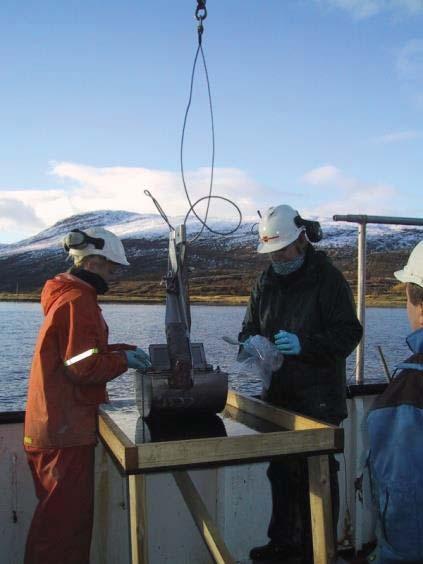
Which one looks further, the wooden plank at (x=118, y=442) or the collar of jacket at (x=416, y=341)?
the wooden plank at (x=118, y=442)

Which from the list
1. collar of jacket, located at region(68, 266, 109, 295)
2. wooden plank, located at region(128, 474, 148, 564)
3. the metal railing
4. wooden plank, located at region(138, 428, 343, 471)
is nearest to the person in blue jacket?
wooden plank, located at region(138, 428, 343, 471)

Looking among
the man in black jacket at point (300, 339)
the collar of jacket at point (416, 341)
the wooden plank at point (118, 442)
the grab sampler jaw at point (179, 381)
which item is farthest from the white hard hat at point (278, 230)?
the collar of jacket at point (416, 341)

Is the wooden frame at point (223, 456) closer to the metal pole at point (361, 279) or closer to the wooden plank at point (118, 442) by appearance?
the wooden plank at point (118, 442)

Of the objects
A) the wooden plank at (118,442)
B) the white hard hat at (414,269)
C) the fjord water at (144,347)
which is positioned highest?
the white hard hat at (414,269)

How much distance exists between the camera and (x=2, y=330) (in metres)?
29.5

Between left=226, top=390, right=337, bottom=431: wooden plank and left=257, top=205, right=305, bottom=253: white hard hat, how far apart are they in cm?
64

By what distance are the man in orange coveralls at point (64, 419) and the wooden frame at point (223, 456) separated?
18cm

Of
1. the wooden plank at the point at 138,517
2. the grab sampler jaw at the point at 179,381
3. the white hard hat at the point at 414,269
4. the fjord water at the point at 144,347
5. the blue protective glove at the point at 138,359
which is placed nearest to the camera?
the white hard hat at the point at 414,269

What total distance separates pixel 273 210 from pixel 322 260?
1.00 feet

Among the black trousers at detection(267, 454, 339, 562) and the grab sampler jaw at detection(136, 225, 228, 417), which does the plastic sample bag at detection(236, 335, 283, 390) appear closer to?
the grab sampler jaw at detection(136, 225, 228, 417)

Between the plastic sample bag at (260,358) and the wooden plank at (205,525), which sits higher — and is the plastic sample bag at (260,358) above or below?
above

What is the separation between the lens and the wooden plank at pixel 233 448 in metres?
1.86

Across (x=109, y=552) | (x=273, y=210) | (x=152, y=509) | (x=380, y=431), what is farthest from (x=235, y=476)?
(x=380, y=431)

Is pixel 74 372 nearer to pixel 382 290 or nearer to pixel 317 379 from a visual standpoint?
pixel 317 379
